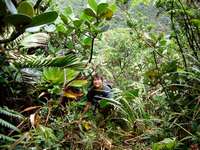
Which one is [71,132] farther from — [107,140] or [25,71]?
[25,71]

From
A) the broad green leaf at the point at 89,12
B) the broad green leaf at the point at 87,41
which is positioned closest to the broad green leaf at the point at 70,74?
the broad green leaf at the point at 89,12

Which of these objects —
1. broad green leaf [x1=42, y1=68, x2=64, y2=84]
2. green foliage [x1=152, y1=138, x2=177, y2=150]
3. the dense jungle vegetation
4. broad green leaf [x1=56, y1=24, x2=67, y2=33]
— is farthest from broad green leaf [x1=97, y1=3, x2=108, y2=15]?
green foliage [x1=152, y1=138, x2=177, y2=150]

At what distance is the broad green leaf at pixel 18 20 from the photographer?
2084mm

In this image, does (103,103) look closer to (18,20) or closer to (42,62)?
(42,62)

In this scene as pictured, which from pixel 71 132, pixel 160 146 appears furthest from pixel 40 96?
pixel 160 146

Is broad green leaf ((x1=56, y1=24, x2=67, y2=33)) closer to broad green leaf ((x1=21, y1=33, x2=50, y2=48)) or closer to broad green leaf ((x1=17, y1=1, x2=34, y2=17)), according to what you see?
broad green leaf ((x1=21, y1=33, x2=50, y2=48))

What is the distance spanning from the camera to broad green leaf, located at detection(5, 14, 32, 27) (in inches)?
82.1

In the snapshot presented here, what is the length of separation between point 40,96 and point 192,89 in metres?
0.90

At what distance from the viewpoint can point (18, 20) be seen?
2.12 meters

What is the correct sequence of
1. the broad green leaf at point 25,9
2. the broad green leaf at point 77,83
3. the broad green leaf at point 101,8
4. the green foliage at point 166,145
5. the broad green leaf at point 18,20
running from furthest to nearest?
1. the broad green leaf at point 101,8
2. the broad green leaf at point 77,83
3. the broad green leaf at point 25,9
4. the broad green leaf at point 18,20
5. the green foliage at point 166,145

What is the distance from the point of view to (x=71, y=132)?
86.5 inches

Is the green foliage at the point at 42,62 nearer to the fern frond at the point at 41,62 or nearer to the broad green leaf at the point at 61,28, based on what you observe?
the fern frond at the point at 41,62

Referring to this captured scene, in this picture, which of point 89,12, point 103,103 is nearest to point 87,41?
point 89,12

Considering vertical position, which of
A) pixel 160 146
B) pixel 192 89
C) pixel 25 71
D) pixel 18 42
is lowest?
pixel 160 146
